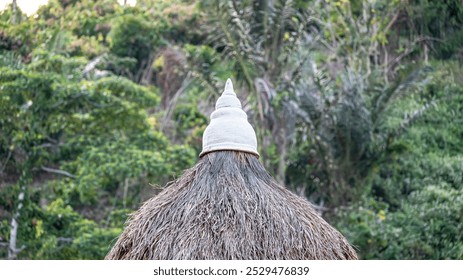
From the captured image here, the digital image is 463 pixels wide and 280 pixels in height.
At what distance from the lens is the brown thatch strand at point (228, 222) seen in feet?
14.1

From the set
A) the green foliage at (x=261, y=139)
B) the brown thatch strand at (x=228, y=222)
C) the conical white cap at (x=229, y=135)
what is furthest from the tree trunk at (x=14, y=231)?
the conical white cap at (x=229, y=135)

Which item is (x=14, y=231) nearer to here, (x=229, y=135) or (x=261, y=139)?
(x=261, y=139)

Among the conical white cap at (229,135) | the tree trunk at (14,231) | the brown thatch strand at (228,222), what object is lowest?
the brown thatch strand at (228,222)

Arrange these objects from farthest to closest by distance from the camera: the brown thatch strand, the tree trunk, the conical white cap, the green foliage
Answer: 1. the tree trunk
2. the green foliage
3. the conical white cap
4. the brown thatch strand

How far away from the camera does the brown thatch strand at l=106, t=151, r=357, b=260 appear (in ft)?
14.1

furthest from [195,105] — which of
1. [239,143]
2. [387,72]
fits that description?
[239,143]

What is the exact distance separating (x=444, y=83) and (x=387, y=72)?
43.5 inches

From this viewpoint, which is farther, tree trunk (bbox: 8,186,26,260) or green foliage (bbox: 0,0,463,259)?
tree trunk (bbox: 8,186,26,260)

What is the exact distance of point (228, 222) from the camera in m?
4.34

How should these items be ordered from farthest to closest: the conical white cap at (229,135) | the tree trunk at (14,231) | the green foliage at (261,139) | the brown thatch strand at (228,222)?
the tree trunk at (14,231) < the green foliage at (261,139) < the conical white cap at (229,135) < the brown thatch strand at (228,222)

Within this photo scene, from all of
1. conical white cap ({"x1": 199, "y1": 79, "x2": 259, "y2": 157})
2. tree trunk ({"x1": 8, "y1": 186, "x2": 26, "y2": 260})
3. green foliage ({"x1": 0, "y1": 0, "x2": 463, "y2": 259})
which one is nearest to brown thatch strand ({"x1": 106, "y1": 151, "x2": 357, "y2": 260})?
conical white cap ({"x1": 199, "y1": 79, "x2": 259, "y2": 157})

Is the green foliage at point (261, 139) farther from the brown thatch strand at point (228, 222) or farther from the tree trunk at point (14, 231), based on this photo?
the brown thatch strand at point (228, 222)

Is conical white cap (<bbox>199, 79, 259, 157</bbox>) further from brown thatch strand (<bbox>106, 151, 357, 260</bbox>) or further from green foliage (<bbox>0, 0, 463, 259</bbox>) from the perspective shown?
green foliage (<bbox>0, 0, 463, 259</bbox>)
